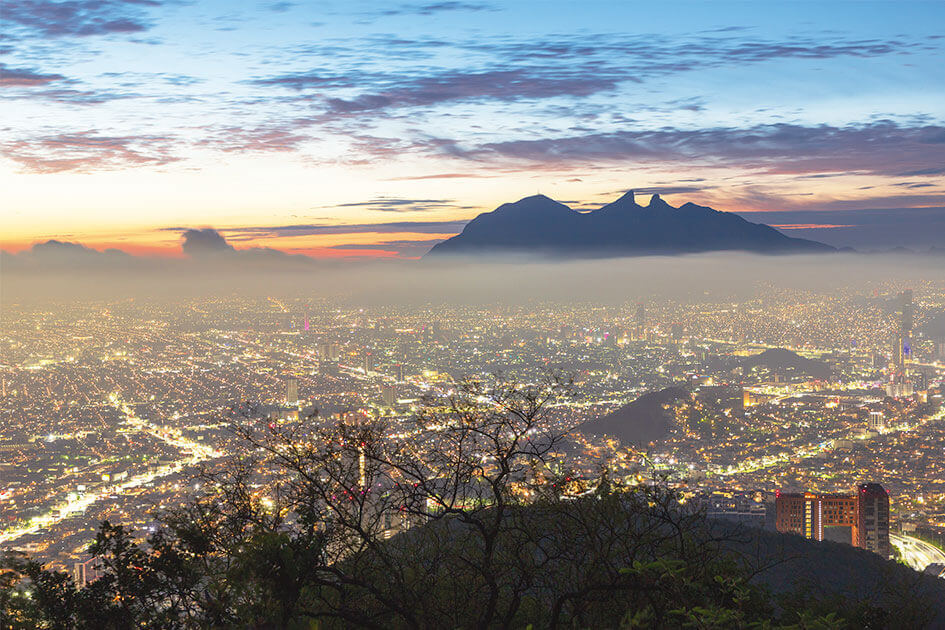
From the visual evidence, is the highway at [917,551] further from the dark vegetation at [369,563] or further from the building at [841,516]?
the dark vegetation at [369,563]

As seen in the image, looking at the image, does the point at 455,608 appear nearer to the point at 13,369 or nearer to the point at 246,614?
the point at 246,614

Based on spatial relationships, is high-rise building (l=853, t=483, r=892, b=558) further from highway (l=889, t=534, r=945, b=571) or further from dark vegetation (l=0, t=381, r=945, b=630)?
dark vegetation (l=0, t=381, r=945, b=630)

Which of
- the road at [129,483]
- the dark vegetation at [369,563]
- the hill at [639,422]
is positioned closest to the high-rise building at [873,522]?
the hill at [639,422]

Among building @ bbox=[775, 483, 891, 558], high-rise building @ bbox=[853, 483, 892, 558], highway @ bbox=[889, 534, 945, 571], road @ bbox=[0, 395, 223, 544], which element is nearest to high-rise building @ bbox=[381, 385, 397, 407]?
road @ bbox=[0, 395, 223, 544]

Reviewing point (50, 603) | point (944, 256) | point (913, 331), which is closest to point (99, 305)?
point (913, 331)

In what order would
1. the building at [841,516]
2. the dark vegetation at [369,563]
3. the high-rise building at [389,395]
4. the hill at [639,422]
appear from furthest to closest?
1. the hill at [639,422]
2. the high-rise building at [389,395]
3. the building at [841,516]
4. the dark vegetation at [369,563]

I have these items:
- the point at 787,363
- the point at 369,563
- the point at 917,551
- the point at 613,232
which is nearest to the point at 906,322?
the point at 787,363
